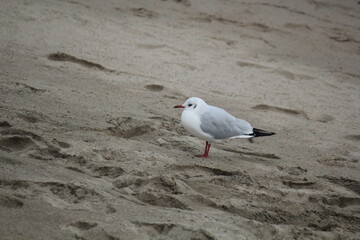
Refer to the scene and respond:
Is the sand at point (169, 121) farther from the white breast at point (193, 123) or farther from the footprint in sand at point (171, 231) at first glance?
the white breast at point (193, 123)

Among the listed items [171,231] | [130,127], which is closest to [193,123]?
[130,127]

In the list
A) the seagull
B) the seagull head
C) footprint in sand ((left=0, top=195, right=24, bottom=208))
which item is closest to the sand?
footprint in sand ((left=0, top=195, right=24, bottom=208))

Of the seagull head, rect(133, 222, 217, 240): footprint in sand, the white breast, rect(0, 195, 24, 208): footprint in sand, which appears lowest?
rect(133, 222, 217, 240): footprint in sand

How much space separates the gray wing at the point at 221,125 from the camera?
4195 mm

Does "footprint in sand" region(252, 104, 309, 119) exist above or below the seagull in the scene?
below

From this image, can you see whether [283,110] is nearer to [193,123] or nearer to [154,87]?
[154,87]

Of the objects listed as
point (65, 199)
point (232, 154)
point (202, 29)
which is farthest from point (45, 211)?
point (202, 29)

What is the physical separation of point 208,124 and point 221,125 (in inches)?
4.5

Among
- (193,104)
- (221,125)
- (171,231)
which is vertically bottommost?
(171,231)

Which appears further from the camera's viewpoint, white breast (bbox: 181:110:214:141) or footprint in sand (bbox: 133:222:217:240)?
white breast (bbox: 181:110:214:141)

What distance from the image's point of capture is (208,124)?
4191 mm

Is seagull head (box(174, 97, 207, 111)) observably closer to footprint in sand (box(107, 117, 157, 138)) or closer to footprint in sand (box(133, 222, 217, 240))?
footprint in sand (box(107, 117, 157, 138))

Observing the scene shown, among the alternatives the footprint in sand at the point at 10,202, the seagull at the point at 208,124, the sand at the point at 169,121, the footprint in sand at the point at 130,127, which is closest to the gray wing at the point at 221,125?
the seagull at the point at 208,124

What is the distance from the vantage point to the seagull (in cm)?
418
